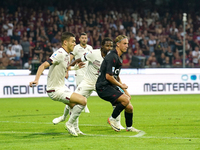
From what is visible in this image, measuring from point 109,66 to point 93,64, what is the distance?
159 centimetres

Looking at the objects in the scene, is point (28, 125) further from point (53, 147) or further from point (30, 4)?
point (30, 4)

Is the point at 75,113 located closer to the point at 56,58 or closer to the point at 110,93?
the point at 110,93

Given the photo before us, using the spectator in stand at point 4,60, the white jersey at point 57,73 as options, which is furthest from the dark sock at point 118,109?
the spectator in stand at point 4,60

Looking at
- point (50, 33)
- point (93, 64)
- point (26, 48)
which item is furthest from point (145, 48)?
point (93, 64)

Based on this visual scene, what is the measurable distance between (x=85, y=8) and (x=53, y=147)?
881 inches

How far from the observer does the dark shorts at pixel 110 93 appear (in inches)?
304

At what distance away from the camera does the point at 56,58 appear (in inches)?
296

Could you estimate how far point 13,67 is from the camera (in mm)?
19969

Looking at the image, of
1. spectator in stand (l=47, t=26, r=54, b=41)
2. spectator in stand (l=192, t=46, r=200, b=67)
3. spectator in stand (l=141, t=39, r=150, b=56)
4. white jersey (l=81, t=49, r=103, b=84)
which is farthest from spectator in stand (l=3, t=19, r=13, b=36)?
white jersey (l=81, t=49, r=103, b=84)

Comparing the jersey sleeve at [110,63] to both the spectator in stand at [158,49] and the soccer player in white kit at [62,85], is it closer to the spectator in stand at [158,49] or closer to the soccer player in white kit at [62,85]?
the soccer player in white kit at [62,85]

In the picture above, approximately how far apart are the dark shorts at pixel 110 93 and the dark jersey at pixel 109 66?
8cm

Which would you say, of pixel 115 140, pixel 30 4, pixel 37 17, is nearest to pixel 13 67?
pixel 37 17

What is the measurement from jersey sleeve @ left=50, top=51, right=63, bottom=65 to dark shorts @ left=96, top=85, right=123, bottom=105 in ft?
3.31

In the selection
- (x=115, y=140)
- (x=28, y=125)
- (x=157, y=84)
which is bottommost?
(x=157, y=84)
